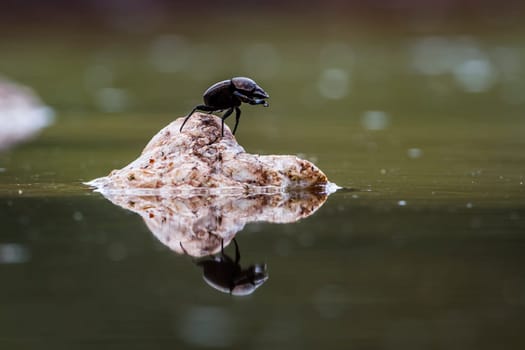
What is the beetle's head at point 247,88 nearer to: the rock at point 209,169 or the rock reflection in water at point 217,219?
the rock at point 209,169

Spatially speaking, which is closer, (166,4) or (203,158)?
(203,158)

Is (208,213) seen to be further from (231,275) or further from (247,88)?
(231,275)

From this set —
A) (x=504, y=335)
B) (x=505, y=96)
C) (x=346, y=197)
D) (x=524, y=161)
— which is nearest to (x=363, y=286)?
(x=504, y=335)

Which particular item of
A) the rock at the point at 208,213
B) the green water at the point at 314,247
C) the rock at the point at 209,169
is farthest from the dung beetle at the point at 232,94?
the green water at the point at 314,247

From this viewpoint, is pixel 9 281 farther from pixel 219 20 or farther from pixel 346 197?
pixel 219 20

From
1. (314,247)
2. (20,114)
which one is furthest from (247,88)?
(20,114)

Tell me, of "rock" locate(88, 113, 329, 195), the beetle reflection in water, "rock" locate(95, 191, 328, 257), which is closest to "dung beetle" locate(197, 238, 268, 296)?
the beetle reflection in water

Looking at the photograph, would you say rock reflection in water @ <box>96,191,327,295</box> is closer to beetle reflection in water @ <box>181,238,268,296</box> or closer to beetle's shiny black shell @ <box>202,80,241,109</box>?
beetle reflection in water @ <box>181,238,268,296</box>
